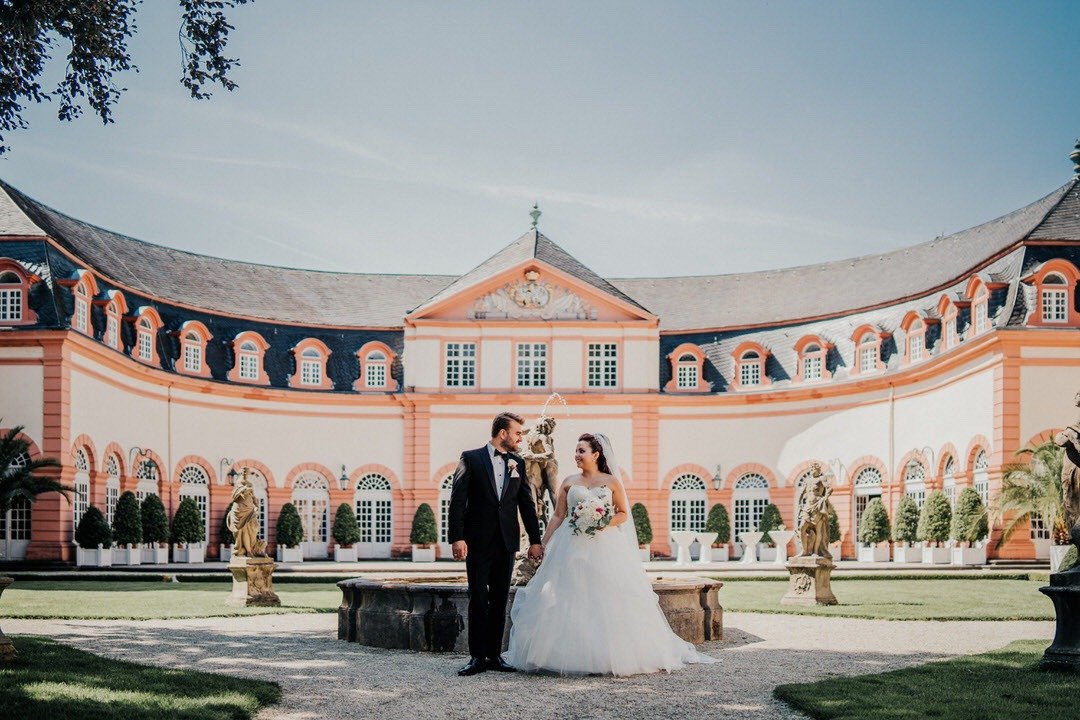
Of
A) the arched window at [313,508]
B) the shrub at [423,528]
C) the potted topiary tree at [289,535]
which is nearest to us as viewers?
the potted topiary tree at [289,535]

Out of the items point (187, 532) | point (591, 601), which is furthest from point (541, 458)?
point (187, 532)

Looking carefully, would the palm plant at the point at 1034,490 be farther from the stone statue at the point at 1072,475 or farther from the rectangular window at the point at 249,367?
the rectangular window at the point at 249,367

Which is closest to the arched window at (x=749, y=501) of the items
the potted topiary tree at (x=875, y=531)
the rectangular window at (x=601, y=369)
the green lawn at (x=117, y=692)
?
the potted topiary tree at (x=875, y=531)

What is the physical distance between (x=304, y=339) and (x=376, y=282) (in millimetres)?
5043

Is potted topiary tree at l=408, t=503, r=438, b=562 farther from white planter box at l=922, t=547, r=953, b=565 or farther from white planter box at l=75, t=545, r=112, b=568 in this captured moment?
white planter box at l=922, t=547, r=953, b=565

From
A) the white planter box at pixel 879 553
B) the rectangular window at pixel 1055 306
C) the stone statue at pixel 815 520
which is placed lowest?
the white planter box at pixel 879 553

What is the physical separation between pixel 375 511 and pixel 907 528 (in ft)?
58.3

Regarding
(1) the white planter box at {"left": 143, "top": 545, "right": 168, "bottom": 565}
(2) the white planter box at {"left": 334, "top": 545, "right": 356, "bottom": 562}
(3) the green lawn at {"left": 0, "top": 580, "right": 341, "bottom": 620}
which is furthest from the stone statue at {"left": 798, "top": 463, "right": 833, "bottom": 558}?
(2) the white planter box at {"left": 334, "top": 545, "right": 356, "bottom": 562}

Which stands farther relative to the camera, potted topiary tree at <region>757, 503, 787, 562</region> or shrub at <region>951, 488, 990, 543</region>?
potted topiary tree at <region>757, 503, 787, 562</region>

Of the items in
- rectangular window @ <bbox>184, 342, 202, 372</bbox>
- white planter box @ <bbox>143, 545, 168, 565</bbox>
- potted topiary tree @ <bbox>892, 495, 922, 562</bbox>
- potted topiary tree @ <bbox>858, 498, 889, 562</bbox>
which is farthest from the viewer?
rectangular window @ <bbox>184, 342, 202, 372</bbox>

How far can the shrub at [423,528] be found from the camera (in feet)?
127

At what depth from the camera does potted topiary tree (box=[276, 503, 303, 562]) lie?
3794 centimetres

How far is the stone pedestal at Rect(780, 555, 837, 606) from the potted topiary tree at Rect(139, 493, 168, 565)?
69.4 ft

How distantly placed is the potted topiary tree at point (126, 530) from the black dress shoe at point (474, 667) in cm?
2414
